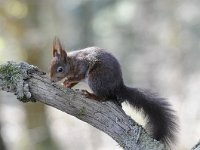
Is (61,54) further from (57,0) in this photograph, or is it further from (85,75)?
(57,0)

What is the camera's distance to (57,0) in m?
9.19

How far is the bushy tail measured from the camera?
120 inches

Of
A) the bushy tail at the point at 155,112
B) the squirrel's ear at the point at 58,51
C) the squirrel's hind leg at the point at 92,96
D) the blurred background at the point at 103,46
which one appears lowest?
the blurred background at the point at 103,46

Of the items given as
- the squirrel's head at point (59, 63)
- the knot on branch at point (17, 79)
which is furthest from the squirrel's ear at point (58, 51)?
the knot on branch at point (17, 79)

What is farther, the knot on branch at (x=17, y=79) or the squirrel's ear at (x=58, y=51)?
the squirrel's ear at (x=58, y=51)

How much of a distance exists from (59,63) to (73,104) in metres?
1.06

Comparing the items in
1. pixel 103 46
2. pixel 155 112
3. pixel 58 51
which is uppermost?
pixel 58 51

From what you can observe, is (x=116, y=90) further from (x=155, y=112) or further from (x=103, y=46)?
(x=103, y=46)

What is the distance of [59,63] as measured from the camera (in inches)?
148

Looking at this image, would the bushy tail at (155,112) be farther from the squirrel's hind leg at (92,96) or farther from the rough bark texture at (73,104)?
the rough bark texture at (73,104)

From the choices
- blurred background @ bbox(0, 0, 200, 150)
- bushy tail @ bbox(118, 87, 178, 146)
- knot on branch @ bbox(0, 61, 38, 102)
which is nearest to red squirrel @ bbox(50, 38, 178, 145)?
bushy tail @ bbox(118, 87, 178, 146)

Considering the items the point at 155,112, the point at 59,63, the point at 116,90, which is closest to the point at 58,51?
the point at 59,63

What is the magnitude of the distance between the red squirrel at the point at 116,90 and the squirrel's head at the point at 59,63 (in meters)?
0.08

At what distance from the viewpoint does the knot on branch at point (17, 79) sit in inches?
106
